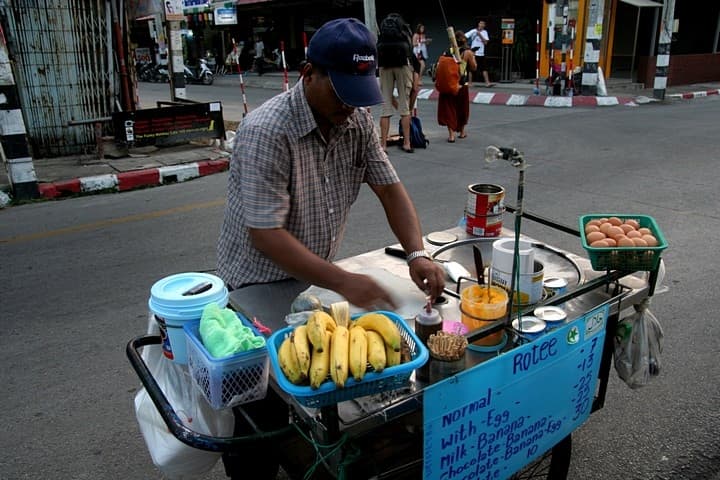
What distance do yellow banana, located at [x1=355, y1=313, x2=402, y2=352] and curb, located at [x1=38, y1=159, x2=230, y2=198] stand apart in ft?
21.2

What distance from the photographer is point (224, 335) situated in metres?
1.54

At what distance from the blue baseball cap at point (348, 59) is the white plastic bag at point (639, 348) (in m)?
1.28

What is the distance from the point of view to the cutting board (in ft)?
6.48

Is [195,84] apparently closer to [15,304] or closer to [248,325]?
[15,304]

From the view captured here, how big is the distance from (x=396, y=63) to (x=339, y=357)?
7.18 metres

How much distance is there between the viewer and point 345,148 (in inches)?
84.3

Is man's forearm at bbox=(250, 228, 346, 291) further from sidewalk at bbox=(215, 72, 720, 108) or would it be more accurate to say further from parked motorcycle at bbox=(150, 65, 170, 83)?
parked motorcycle at bbox=(150, 65, 170, 83)

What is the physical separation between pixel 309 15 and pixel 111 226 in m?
21.4

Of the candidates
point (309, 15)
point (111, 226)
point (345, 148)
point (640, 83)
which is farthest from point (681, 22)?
point (345, 148)

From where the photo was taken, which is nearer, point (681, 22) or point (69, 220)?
point (69, 220)

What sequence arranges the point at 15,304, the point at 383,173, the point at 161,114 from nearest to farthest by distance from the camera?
the point at 383,173, the point at 15,304, the point at 161,114

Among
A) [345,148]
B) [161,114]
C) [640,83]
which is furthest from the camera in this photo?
[640,83]

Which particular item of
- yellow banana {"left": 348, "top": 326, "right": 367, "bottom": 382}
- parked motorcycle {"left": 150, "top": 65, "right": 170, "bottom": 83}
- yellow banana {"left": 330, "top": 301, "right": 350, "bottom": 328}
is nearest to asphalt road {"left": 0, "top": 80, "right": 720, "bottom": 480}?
yellow banana {"left": 330, "top": 301, "right": 350, "bottom": 328}

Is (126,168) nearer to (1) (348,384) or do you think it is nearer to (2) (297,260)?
(2) (297,260)
